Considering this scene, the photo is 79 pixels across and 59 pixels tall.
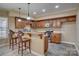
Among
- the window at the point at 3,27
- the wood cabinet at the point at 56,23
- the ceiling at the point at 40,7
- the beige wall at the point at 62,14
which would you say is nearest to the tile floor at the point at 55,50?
the window at the point at 3,27

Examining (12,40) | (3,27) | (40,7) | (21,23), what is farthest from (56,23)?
(3,27)

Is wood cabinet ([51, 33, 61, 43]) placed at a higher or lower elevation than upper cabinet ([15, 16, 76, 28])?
lower

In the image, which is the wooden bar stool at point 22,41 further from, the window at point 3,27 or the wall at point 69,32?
the wall at point 69,32

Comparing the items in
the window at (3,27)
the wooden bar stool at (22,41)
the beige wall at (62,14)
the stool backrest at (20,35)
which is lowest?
the wooden bar stool at (22,41)

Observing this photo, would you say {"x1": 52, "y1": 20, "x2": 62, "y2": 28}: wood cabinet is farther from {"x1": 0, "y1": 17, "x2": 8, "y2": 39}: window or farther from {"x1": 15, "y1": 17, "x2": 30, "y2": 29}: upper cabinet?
{"x1": 0, "y1": 17, "x2": 8, "y2": 39}: window

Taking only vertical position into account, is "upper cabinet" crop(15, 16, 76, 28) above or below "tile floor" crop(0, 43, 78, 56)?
above

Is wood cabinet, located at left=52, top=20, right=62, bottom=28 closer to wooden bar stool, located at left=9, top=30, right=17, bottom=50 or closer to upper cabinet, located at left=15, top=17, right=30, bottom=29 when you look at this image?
upper cabinet, located at left=15, top=17, right=30, bottom=29

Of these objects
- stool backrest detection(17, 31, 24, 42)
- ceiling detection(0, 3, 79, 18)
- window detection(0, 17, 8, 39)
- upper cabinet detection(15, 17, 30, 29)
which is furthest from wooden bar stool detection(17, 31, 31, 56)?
ceiling detection(0, 3, 79, 18)

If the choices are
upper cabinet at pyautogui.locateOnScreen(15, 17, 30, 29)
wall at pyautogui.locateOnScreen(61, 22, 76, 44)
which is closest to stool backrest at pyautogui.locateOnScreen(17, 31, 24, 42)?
upper cabinet at pyautogui.locateOnScreen(15, 17, 30, 29)

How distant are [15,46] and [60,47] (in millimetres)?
812

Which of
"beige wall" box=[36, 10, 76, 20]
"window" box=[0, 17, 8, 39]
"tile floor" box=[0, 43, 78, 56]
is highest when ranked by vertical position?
"beige wall" box=[36, 10, 76, 20]

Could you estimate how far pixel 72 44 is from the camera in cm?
178

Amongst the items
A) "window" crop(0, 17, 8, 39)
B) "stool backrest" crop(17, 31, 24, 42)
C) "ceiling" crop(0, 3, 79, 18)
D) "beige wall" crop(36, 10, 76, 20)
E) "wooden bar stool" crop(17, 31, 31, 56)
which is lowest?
"wooden bar stool" crop(17, 31, 31, 56)

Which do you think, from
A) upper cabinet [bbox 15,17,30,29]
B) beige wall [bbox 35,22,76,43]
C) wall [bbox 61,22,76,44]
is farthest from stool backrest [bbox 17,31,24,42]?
wall [bbox 61,22,76,44]
